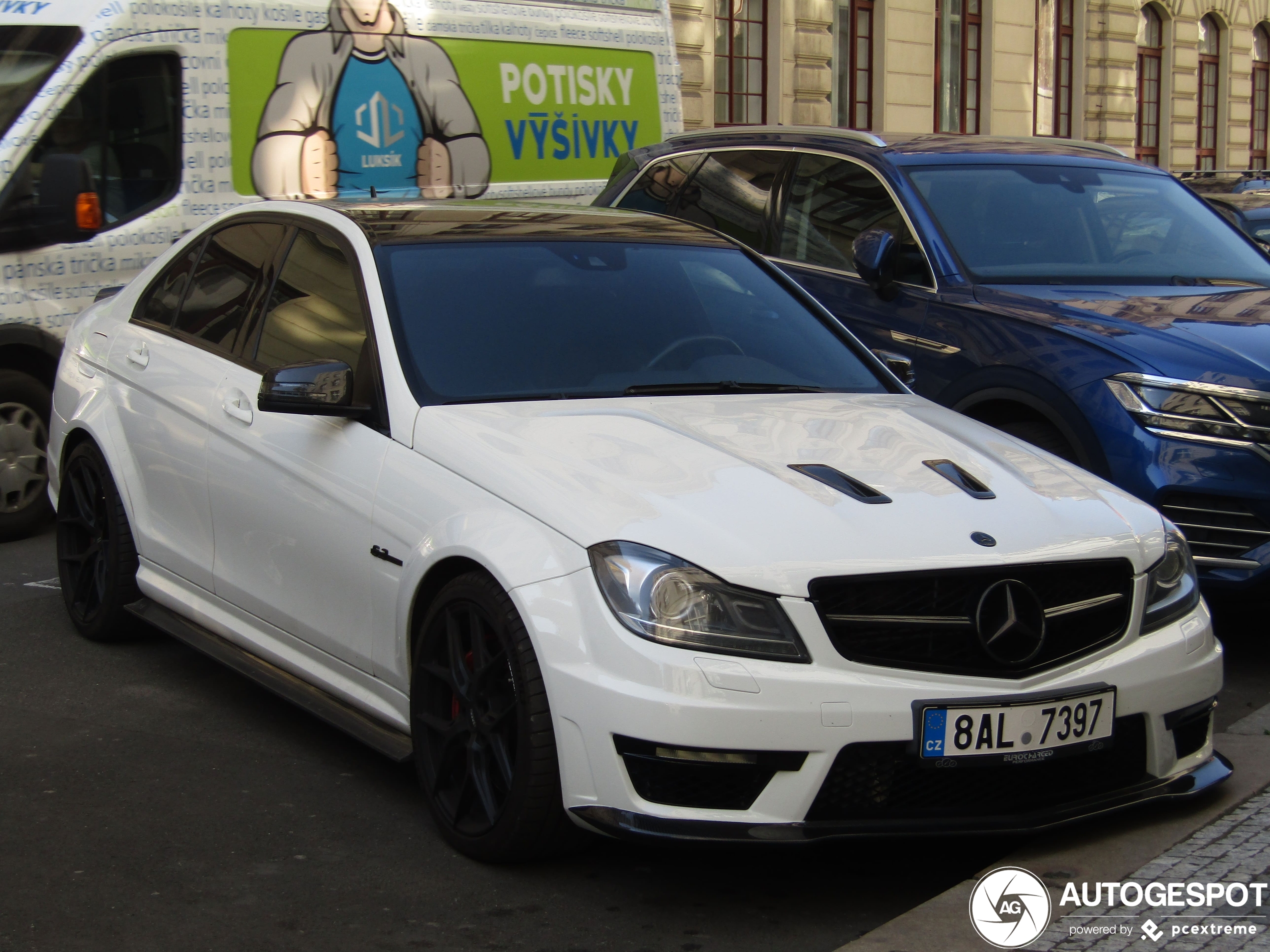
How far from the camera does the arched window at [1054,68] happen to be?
28.0 metres

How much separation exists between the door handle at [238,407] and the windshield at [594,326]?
59 cm

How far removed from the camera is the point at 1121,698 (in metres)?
3.71

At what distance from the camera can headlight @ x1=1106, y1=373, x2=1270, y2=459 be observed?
5410mm

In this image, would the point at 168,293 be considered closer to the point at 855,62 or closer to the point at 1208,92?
the point at 855,62

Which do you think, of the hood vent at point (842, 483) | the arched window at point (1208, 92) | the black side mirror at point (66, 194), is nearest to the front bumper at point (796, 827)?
the hood vent at point (842, 483)

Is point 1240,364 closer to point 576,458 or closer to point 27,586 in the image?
point 576,458

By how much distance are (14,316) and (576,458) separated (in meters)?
4.85

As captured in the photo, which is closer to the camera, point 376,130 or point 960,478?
point 960,478

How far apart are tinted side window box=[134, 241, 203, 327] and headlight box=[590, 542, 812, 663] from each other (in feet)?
8.80

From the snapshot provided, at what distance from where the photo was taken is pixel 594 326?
473 centimetres

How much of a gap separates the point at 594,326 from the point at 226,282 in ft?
4.50

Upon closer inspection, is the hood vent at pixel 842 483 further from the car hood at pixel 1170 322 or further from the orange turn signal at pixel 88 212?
the orange turn signal at pixel 88 212

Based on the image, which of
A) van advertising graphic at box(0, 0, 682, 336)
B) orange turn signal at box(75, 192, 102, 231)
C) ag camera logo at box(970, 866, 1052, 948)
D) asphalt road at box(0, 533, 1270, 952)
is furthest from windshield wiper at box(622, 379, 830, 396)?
orange turn signal at box(75, 192, 102, 231)

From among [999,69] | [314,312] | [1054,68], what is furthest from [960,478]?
[1054,68]
